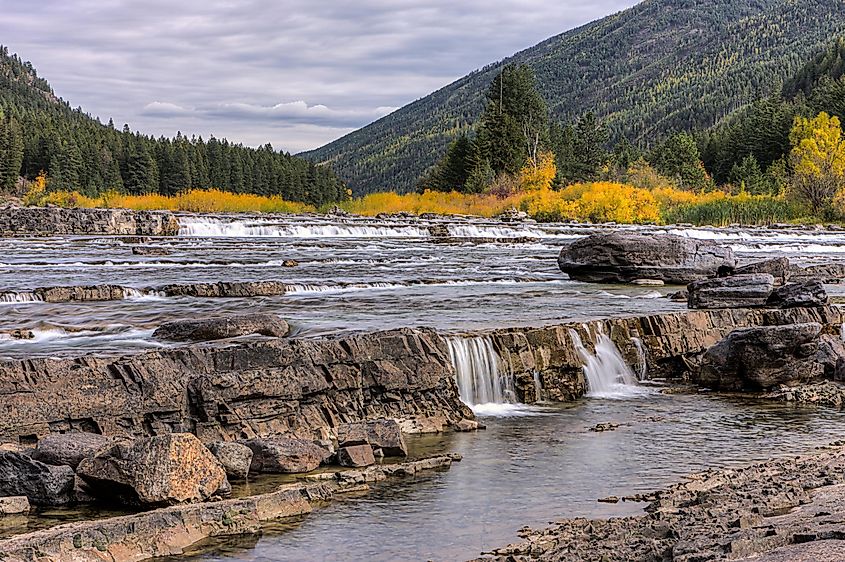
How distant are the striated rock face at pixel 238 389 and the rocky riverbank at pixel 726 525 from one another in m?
4.43

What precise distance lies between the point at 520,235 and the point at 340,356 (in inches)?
1372

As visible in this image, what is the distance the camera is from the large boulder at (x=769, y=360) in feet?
53.0

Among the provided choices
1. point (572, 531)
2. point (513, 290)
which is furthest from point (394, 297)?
point (572, 531)

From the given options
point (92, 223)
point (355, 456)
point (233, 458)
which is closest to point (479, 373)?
point (355, 456)

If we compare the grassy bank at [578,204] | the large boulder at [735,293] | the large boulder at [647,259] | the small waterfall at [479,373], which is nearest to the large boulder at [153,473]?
the small waterfall at [479,373]

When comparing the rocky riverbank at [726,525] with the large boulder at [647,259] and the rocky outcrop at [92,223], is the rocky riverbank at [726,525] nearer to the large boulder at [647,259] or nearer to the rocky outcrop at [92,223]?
the large boulder at [647,259]

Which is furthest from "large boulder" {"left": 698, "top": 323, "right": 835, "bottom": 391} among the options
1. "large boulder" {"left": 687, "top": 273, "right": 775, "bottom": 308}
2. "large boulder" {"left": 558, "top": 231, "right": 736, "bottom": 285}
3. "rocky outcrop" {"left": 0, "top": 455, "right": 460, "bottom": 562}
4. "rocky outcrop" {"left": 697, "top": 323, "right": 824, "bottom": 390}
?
"large boulder" {"left": 558, "top": 231, "right": 736, "bottom": 285}

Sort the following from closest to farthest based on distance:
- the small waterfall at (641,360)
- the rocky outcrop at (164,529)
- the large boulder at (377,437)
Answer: the rocky outcrop at (164,529), the large boulder at (377,437), the small waterfall at (641,360)

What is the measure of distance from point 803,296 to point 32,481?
15437 mm

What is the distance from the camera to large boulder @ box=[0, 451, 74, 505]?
9.35 metres

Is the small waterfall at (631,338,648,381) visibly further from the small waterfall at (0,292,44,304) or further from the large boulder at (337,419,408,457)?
the small waterfall at (0,292,44,304)

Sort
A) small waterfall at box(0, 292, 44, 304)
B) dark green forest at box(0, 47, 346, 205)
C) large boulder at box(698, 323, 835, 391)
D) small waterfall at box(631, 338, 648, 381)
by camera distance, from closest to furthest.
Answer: large boulder at box(698, 323, 835, 391), small waterfall at box(631, 338, 648, 381), small waterfall at box(0, 292, 44, 304), dark green forest at box(0, 47, 346, 205)

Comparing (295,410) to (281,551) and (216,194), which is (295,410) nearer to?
(281,551)

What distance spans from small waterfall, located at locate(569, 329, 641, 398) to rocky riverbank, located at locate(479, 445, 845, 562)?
5.25 meters
